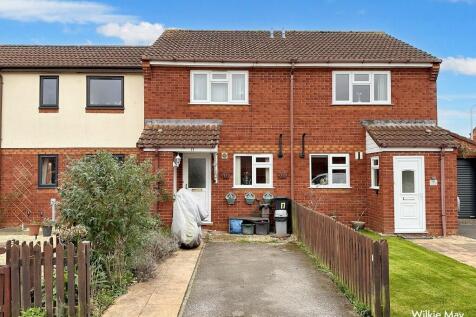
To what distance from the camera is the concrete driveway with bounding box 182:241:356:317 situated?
5832mm

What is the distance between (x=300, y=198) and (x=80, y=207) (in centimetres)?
857

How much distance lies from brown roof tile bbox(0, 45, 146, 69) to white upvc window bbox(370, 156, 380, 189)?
9251 millimetres

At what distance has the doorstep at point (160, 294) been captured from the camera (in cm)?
572

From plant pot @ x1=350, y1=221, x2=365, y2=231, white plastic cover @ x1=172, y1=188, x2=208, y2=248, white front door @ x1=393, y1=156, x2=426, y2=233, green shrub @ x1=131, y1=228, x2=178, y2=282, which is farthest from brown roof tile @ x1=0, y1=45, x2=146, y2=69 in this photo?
white front door @ x1=393, y1=156, x2=426, y2=233

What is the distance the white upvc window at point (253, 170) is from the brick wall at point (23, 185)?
397 cm

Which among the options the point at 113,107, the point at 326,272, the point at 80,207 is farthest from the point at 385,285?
the point at 113,107

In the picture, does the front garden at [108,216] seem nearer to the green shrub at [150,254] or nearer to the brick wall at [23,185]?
the green shrub at [150,254]

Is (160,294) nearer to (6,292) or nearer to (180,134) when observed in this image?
(6,292)

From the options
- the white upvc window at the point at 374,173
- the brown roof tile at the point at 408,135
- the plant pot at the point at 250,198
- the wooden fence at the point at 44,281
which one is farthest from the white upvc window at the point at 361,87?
the wooden fence at the point at 44,281

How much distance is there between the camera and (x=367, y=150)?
13.9 metres

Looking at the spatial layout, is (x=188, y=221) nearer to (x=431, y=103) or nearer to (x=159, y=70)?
(x=159, y=70)

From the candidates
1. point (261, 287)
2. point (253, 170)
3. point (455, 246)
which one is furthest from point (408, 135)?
point (261, 287)

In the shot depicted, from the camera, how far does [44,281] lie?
523 centimetres

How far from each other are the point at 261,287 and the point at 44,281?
3520mm
